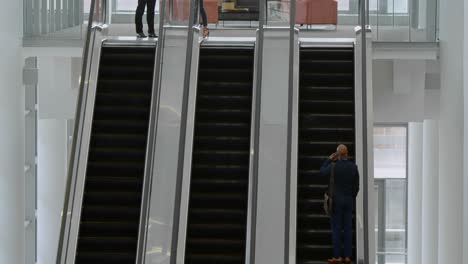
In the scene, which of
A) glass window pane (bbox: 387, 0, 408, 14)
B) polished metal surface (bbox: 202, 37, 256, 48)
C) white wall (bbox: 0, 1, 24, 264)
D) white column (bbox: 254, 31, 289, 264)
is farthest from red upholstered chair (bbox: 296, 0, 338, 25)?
white column (bbox: 254, 31, 289, 264)

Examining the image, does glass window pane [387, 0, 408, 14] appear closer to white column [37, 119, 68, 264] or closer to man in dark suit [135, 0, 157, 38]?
man in dark suit [135, 0, 157, 38]

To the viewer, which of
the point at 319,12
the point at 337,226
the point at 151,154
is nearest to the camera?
the point at 337,226

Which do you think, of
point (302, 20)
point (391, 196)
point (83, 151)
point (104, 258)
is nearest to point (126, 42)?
point (83, 151)

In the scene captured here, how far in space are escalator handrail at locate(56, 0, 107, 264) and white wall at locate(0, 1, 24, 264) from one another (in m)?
2.17

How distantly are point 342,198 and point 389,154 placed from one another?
17228mm

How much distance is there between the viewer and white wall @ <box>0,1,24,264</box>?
1819 centimetres

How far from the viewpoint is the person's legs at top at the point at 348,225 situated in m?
13.2

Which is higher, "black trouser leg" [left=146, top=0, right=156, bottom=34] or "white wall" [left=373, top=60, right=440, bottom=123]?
"black trouser leg" [left=146, top=0, right=156, bottom=34]

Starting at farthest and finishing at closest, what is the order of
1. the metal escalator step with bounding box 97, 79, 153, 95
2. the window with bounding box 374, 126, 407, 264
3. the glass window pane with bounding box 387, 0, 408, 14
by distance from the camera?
the window with bounding box 374, 126, 407, 264
the glass window pane with bounding box 387, 0, 408, 14
the metal escalator step with bounding box 97, 79, 153, 95

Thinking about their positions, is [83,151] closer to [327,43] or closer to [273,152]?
[273,152]

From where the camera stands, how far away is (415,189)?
26.6m

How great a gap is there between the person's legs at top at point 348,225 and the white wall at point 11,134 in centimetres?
690

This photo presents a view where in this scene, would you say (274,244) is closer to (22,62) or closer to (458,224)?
(458,224)

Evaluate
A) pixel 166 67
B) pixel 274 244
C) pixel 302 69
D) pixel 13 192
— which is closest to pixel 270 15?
pixel 302 69
